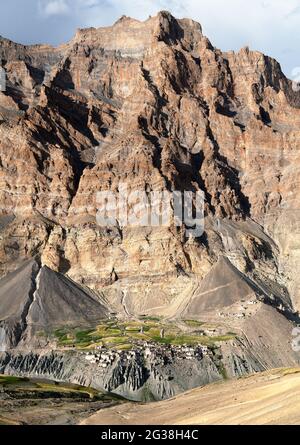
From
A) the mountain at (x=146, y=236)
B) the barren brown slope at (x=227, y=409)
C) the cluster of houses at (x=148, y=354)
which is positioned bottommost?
the barren brown slope at (x=227, y=409)

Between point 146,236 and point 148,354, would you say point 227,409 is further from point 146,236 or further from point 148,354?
point 146,236

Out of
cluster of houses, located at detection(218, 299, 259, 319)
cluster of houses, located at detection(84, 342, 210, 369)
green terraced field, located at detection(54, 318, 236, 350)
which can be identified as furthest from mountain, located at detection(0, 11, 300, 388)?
cluster of houses, located at detection(84, 342, 210, 369)

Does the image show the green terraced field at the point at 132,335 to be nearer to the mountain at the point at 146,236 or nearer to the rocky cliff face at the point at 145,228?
the mountain at the point at 146,236

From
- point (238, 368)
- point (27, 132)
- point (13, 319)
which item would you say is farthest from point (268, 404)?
point (27, 132)

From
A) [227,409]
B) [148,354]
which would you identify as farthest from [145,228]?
[227,409]

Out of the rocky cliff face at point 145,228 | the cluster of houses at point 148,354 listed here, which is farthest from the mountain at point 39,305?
the cluster of houses at point 148,354
